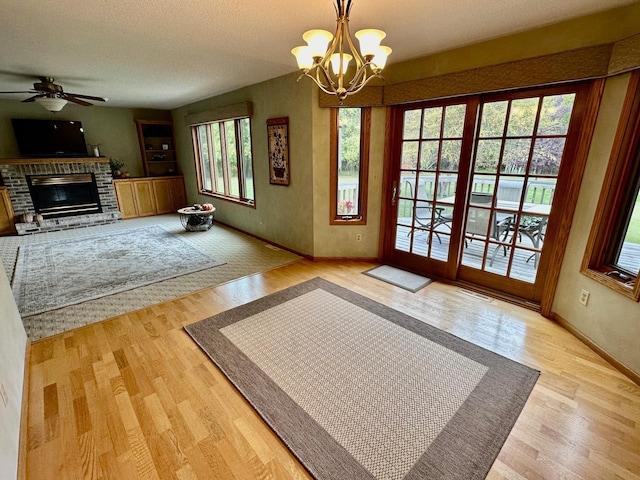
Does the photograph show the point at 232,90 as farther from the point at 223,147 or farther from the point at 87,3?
the point at 87,3

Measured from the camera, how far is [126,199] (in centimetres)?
660

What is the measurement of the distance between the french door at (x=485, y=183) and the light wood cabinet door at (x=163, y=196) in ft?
18.6

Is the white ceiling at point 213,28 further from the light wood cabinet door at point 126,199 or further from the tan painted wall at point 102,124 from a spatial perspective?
the light wood cabinet door at point 126,199

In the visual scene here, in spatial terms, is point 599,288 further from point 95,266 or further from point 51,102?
point 51,102

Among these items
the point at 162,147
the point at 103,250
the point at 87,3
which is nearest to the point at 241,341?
the point at 87,3

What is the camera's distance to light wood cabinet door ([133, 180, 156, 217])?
6.70m

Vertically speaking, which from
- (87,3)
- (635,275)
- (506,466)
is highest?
(87,3)

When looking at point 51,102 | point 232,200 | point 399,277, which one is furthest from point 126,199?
point 399,277

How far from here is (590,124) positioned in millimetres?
2258

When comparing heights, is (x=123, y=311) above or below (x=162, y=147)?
below

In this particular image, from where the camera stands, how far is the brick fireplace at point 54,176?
17.8 feet

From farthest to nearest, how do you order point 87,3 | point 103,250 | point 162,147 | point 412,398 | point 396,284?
point 162,147 < point 103,250 < point 396,284 < point 87,3 < point 412,398

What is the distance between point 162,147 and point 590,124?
7.70 m

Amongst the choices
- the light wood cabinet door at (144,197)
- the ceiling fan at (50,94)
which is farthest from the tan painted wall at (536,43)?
the light wood cabinet door at (144,197)
